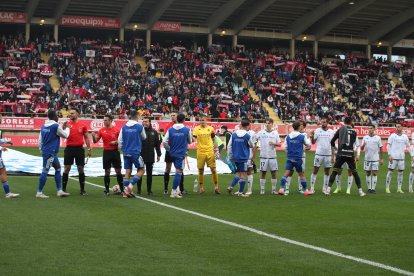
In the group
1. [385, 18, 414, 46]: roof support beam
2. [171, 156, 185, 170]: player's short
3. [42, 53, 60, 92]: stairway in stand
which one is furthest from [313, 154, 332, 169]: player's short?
[385, 18, 414, 46]: roof support beam

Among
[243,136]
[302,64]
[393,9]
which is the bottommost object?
[243,136]

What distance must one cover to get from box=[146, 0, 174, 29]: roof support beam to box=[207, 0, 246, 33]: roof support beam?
5.04 meters

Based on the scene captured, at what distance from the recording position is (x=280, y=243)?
34.7 feet

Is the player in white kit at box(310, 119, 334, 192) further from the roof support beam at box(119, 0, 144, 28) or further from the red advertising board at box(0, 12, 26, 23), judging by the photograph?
the red advertising board at box(0, 12, 26, 23)

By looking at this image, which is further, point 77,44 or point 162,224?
point 77,44

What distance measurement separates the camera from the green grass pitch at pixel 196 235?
28.7 feet

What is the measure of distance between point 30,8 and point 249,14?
56.2 feet

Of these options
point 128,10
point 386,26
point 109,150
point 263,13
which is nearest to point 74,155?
point 109,150

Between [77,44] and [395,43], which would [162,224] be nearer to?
[77,44]

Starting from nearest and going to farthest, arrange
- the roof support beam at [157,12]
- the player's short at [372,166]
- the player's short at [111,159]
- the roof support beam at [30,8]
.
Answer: the player's short at [111,159]
the player's short at [372,166]
the roof support beam at [30,8]
the roof support beam at [157,12]

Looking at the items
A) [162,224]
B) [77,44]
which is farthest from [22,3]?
[162,224]

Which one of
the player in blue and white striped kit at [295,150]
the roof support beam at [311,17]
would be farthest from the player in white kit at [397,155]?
the roof support beam at [311,17]

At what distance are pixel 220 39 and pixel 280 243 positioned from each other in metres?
54.3

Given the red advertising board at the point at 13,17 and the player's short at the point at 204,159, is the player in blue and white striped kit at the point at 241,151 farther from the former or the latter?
the red advertising board at the point at 13,17
